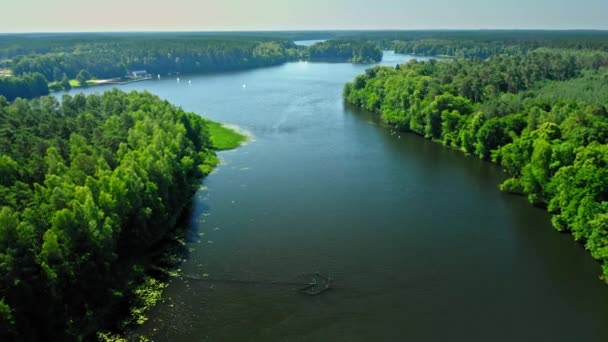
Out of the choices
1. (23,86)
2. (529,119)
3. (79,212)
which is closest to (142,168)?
(79,212)

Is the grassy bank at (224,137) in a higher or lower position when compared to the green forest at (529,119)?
lower

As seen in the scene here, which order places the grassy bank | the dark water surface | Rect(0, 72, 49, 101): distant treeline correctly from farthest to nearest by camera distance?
1. Rect(0, 72, 49, 101): distant treeline
2. the grassy bank
3. the dark water surface

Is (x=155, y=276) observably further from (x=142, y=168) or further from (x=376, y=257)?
(x=376, y=257)

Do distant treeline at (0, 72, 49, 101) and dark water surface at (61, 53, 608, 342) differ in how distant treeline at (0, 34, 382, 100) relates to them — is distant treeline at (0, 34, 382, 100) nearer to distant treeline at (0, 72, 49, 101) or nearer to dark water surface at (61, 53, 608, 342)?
distant treeline at (0, 72, 49, 101)

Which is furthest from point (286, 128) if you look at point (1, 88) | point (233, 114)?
point (1, 88)

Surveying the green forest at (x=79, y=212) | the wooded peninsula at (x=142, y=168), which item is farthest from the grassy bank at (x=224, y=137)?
the green forest at (x=79, y=212)

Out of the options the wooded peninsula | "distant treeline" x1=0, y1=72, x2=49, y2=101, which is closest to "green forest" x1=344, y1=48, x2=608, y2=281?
the wooded peninsula

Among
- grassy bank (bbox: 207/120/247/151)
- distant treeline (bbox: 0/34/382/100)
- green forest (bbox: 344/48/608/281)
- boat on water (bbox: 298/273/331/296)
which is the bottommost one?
boat on water (bbox: 298/273/331/296)

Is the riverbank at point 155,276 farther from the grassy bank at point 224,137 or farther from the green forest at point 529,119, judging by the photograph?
the green forest at point 529,119
